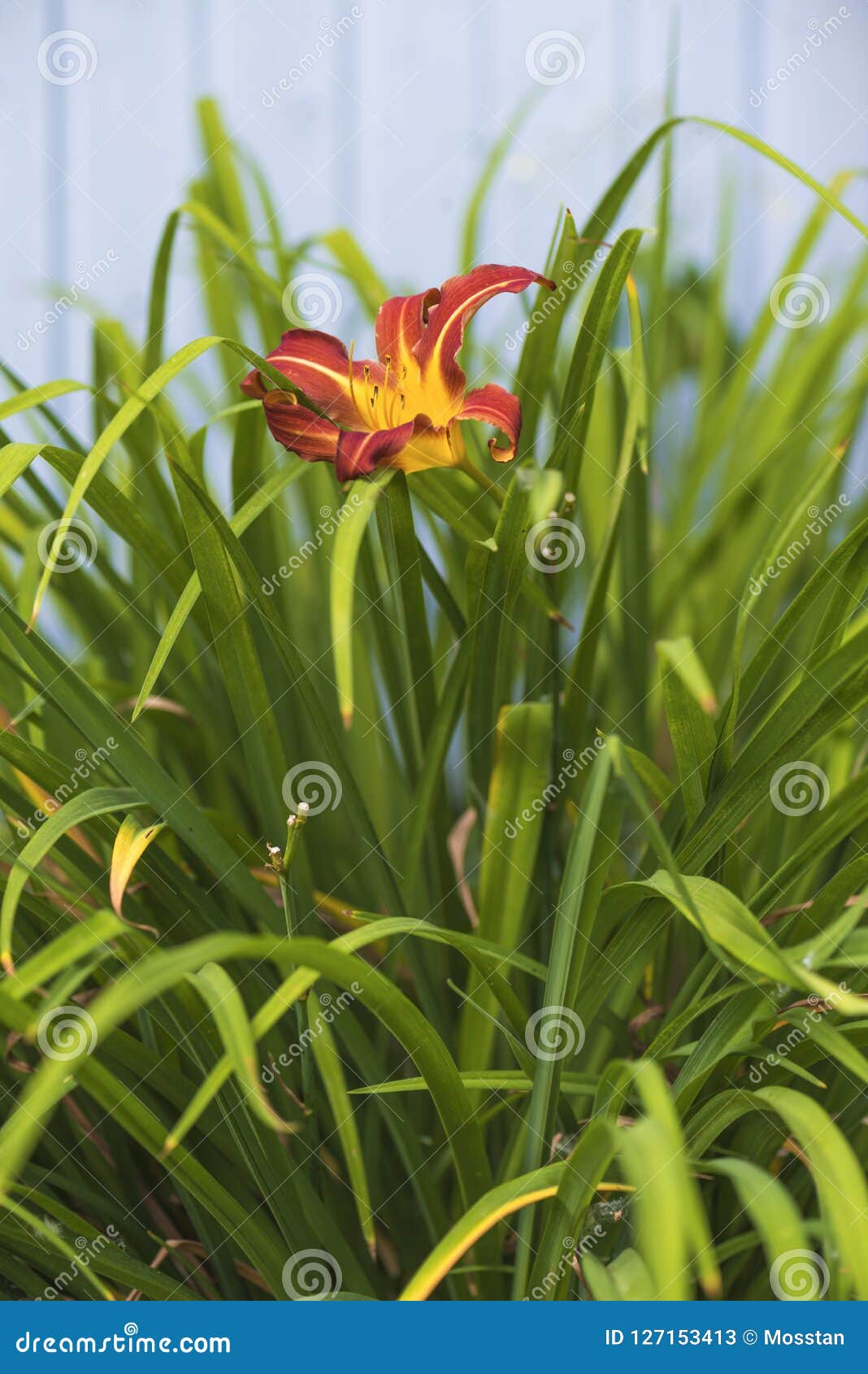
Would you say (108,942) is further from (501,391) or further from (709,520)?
(709,520)

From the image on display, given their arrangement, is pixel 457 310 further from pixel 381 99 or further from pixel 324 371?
pixel 381 99

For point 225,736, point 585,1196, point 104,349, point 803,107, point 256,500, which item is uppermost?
point 803,107

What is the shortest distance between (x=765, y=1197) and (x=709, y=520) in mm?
425

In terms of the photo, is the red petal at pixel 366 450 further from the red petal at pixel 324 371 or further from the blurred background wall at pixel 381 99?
the blurred background wall at pixel 381 99

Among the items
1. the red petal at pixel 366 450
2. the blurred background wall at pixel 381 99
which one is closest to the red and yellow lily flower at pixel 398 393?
the red petal at pixel 366 450

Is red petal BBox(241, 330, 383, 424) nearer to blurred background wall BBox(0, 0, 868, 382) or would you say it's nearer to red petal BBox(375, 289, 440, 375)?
red petal BBox(375, 289, 440, 375)

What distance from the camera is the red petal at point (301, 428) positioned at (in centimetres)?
34

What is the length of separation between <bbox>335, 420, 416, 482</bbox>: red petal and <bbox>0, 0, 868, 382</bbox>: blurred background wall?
851mm

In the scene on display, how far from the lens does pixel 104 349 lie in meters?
0.53

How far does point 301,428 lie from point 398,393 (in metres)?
0.05

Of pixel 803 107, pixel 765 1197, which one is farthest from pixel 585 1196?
pixel 803 107

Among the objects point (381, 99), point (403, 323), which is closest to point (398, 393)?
point (403, 323)

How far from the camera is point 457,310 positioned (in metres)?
0.34

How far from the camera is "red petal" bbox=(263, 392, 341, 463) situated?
0.34 meters
